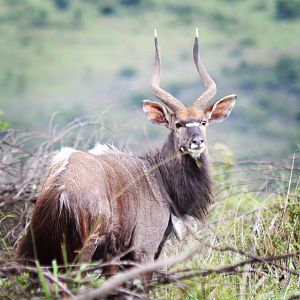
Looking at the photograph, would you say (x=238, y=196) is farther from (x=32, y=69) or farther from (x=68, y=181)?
(x=32, y=69)

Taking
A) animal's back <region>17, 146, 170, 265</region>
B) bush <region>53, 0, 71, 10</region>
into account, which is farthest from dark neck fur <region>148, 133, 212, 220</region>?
bush <region>53, 0, 71, 10</region>

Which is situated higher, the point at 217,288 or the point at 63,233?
the point at 63,233

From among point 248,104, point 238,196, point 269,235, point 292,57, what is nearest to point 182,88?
point 248,104

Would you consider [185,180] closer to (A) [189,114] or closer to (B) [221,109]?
(A) [189,114]

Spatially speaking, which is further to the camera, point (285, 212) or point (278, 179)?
point (278, 179)

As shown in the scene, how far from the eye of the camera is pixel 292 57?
29.7m

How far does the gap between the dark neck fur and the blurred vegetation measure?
55.7 feet

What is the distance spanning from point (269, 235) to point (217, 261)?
402 mm

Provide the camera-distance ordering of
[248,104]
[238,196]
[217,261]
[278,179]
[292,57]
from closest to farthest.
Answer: [217,261] < [278,179] < [238,196] < [248,104] < [292,57]

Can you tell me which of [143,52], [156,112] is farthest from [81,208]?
[143,52]

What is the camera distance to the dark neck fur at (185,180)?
7090mm

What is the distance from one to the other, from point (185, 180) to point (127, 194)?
684 mm

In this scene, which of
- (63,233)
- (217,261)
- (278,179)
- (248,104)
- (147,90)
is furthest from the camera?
(248,104)

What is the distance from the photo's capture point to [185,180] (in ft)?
23.3
